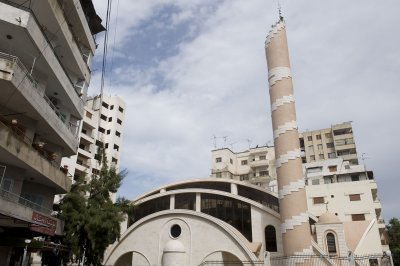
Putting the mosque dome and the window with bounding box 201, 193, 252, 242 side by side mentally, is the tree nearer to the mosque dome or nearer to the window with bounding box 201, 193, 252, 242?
the mosque dome

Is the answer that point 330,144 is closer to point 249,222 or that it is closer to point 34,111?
point 249,222

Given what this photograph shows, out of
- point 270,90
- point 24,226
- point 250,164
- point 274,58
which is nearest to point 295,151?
point 270,90

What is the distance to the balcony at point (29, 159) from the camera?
17.2 m

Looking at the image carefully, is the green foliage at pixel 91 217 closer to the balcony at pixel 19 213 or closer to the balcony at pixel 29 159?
the balcony at pixel 29 159

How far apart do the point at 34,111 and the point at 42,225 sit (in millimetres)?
6491

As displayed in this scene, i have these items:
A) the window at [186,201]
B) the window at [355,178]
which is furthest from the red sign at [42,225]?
the window at [355,178]

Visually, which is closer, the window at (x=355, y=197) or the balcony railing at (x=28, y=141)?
the balcony railing at (x=28, y=141)

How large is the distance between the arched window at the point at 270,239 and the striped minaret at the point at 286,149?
4.19 metres

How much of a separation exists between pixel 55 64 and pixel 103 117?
148ft

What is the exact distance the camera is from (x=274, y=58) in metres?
38.1

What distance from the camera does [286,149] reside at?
34469 millimetres

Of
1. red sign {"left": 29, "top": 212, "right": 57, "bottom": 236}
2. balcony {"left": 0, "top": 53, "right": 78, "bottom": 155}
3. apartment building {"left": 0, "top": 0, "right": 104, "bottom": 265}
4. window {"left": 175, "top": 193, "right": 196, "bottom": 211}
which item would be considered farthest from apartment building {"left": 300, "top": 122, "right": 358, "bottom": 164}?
red sign {"left": 29, "top": 212, "right": 57, "bottom": 236}

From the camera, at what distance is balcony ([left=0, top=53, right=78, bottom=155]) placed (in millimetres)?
16719

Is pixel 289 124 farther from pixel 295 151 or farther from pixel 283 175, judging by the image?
pixel 283 175
